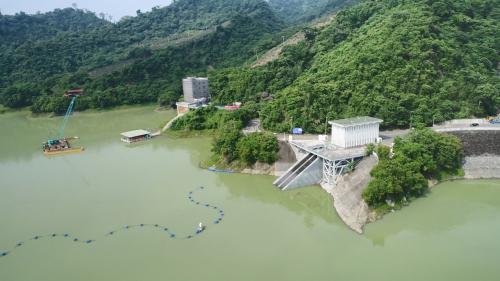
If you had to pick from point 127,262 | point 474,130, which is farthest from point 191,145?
point 474,130

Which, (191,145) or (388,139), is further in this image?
(191,145)

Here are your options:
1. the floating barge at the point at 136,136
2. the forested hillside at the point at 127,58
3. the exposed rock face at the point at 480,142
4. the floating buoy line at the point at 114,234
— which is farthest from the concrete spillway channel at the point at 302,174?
the forested hillside at the point at 127,58

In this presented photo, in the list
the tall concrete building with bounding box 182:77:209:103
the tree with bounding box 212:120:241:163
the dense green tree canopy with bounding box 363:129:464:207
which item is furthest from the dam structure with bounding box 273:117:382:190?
Answer: the tall concrete building with bounding box 182:77:209:103

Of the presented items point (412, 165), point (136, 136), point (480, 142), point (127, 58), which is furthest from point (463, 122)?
point (127, 58)

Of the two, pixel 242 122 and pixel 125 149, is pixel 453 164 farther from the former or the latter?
pixel 125 149

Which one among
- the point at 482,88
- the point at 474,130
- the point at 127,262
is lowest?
the point at 127,262

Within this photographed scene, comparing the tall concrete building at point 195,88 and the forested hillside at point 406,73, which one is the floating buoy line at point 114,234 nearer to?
the forested hillside at point 406,73
